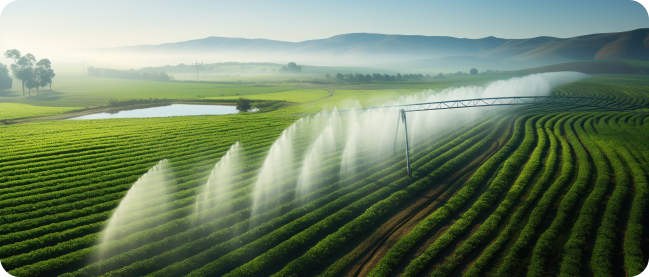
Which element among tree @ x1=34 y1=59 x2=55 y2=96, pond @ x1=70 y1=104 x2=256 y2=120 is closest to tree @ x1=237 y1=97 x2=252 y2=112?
pond @ x1=70 y1=104 x2=256 y2=120

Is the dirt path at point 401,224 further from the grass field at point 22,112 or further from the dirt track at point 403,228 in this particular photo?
the grass field at point 22,112

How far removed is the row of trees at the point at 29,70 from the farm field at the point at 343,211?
84.2 metres

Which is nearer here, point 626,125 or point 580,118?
point 626,125

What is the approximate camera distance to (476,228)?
21.1m

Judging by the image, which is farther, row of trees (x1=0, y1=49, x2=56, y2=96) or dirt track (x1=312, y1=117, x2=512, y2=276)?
row of trees (x1=0, y1=49, x2=56, y2=96)

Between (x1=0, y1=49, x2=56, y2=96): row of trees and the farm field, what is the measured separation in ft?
276

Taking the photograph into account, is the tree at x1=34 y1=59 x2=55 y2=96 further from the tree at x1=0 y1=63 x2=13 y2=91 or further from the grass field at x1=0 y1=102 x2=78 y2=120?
the grass field at x1=0 y1=102 x2=78 y2=120

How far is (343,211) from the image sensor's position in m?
23.4

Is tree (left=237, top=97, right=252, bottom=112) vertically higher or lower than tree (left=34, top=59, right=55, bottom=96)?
lower

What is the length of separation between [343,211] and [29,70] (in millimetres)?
131104

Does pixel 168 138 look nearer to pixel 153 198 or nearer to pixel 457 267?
pixel 153 198

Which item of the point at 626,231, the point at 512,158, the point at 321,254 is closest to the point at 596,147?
the point at 512,158

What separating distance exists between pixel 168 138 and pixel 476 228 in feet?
144

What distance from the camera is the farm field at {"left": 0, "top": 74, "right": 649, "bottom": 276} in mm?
17734
